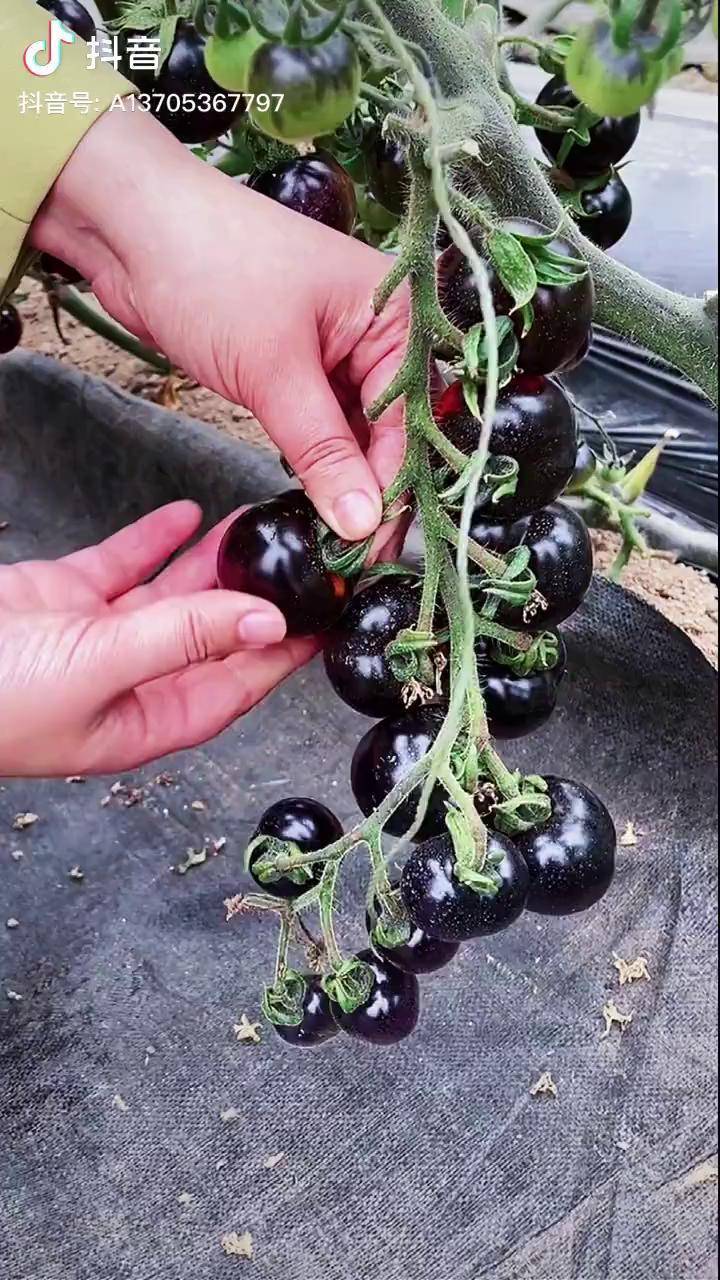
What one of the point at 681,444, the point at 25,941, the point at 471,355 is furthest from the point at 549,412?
the point at 681,444

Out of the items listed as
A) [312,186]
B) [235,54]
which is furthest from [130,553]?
[235,54]

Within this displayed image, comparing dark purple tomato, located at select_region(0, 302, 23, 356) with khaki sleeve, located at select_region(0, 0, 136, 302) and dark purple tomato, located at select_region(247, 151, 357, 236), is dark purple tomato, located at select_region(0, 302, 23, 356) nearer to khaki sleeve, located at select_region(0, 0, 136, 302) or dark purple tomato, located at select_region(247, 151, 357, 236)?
khaki sleeve, located at select_region(0, 0, 136, 302)

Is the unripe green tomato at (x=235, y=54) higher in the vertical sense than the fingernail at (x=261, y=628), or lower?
higher

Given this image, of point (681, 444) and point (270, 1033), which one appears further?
point (681, 444)

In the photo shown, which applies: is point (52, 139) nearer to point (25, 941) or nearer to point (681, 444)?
point (25, 941)

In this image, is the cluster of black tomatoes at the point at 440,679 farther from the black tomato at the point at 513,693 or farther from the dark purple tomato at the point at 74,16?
the dark purple tomato at the point at 74,16

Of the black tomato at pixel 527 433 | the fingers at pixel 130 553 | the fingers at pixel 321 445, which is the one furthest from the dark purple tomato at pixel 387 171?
the fingers at pixel 130 553

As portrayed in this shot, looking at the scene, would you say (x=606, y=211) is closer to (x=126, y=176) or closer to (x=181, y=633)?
(x=126, y=176)
